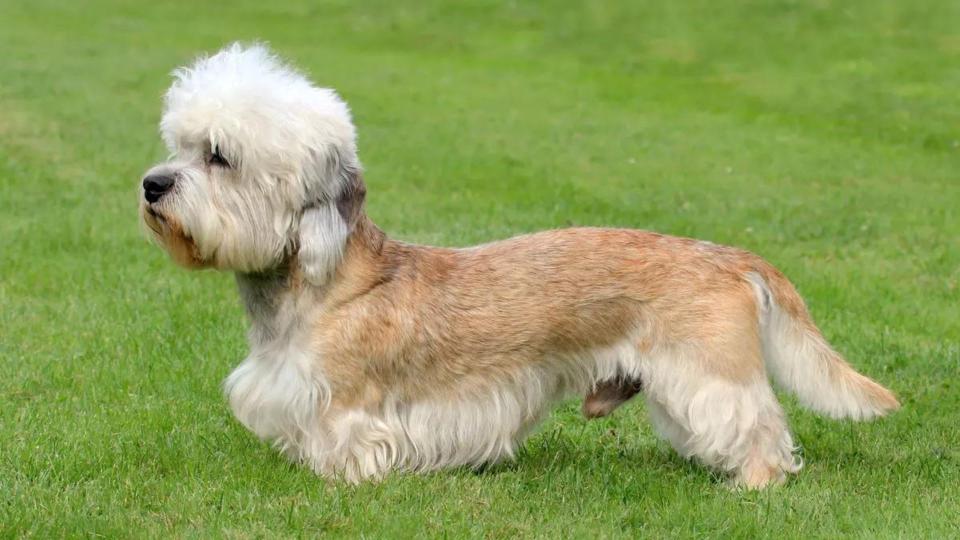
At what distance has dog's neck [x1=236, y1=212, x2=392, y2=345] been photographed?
6.08 meters

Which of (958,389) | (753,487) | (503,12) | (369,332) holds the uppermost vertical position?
(369,332)

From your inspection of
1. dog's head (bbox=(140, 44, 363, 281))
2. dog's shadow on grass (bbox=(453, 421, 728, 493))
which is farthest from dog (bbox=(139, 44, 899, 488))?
dog's shadow on grass (bbox=(453, 421, 728, 493))

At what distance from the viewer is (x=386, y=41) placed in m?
32.3

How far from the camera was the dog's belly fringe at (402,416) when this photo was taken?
606 cm

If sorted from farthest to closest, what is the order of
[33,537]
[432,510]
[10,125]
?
[10,125]
[432,510]
[33,537]

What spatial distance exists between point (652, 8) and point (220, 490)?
29882mm

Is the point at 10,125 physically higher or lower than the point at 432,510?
lower

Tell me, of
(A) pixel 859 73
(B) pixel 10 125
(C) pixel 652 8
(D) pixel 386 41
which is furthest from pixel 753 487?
(C) pixel 652 8

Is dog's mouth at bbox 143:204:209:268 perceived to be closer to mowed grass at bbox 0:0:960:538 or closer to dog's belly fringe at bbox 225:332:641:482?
dog's belly fringe at bbox 225:332:641:482

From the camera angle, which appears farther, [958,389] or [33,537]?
[958,389]

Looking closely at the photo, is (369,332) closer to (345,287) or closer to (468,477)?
(345,287)

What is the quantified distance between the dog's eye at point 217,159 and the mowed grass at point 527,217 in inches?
56.0

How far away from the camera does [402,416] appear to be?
20.5ft

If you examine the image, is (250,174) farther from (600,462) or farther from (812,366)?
(812,366)
